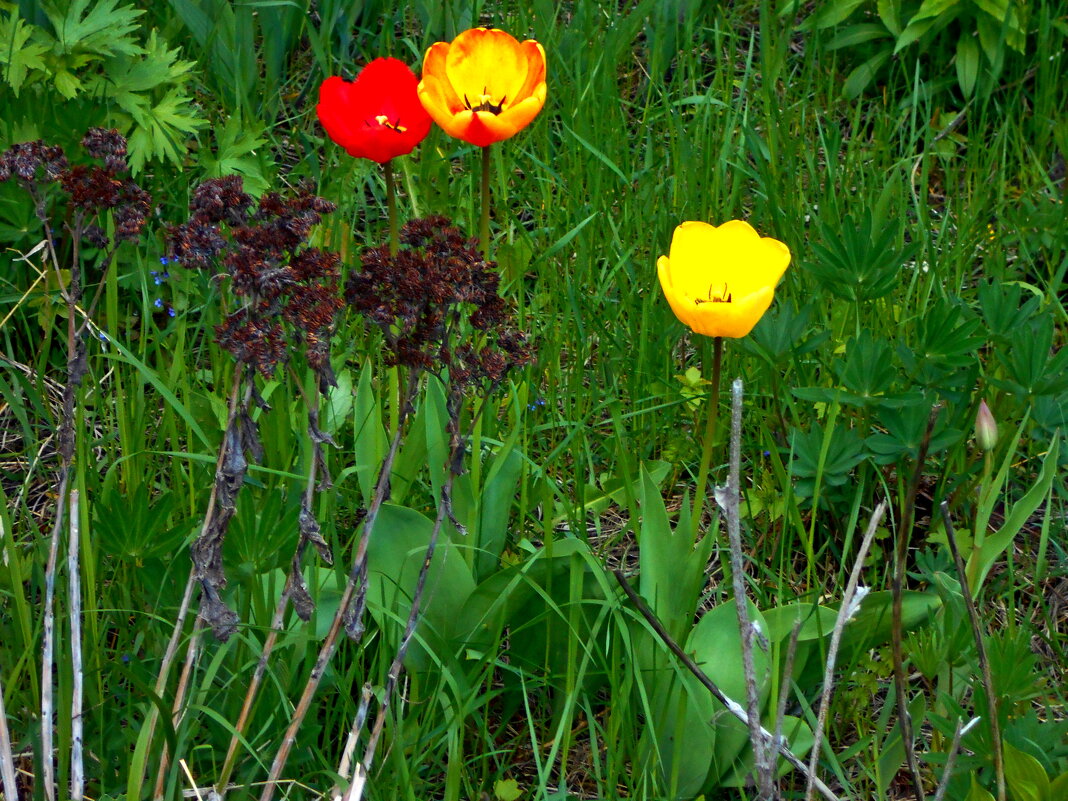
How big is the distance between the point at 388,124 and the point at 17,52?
1126 mm

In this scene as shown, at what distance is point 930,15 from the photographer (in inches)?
131

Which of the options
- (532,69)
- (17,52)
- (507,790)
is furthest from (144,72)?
(507,790)

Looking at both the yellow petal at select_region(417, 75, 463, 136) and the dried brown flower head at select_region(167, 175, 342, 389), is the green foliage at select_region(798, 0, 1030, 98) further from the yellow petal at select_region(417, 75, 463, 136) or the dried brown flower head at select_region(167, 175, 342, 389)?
the dried brown flower head at select_region(167, 175, 342, 389)

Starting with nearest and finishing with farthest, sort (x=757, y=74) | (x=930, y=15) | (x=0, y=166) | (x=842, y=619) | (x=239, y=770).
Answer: (x=842, y=619) → (x=0, y=166) → (x=239, y=770) → (x=930, y=15) → (x=757, y=74)

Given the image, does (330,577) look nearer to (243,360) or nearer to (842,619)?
(243,360)

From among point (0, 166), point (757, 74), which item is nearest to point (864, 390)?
point (0, 166)

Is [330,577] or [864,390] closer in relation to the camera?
[330,577]

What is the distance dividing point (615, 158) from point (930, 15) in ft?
3.58

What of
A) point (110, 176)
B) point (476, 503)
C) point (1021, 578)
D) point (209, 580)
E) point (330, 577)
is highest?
point (110, 176)

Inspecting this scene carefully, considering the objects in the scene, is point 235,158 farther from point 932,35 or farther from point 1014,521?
point 932,35

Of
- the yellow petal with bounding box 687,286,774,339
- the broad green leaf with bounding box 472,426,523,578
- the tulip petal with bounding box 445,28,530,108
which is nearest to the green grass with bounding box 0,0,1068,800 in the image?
the broad green leaf with bounding box 472,426,523,578

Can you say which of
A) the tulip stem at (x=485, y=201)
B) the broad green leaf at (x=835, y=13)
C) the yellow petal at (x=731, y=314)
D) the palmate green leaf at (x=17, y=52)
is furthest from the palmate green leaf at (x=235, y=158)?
the broad green leaf at (x=835, y=13)

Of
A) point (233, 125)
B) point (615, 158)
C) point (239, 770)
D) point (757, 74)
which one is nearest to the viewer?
point (239, 770)

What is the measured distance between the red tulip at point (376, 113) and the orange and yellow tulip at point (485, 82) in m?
0.03
